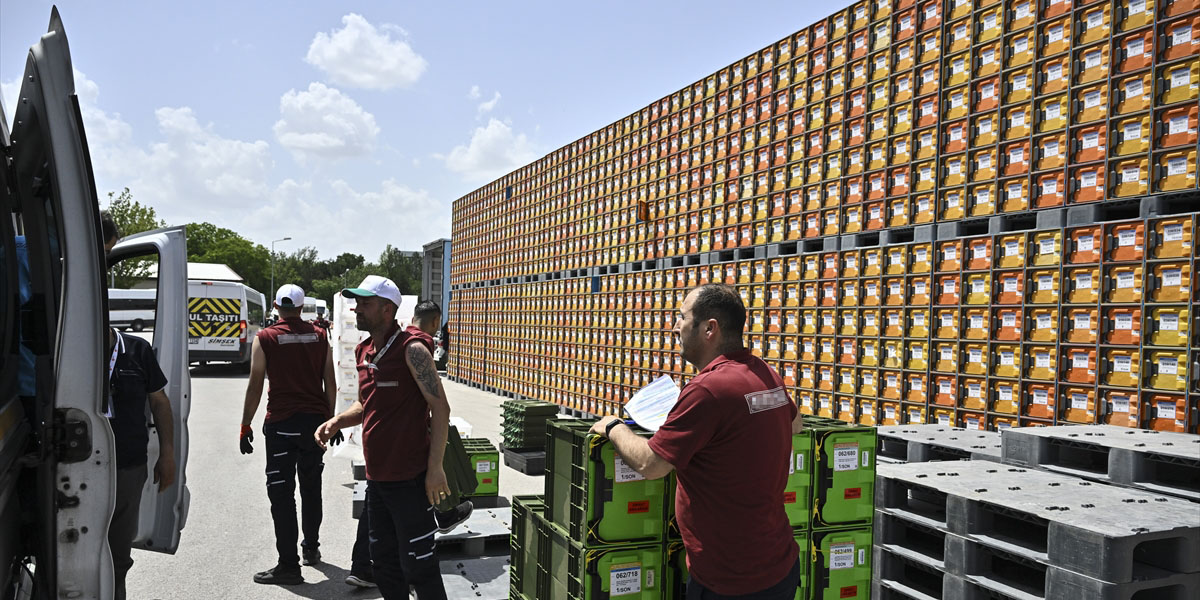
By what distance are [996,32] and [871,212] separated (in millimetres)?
2080

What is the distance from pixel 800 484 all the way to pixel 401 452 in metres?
1.98

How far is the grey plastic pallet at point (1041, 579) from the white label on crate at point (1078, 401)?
2717 millimetres

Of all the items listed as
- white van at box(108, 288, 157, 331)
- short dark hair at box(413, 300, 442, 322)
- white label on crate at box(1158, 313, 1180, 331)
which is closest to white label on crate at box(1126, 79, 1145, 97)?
white label on crate at box(1158, 313, 1180, 331)

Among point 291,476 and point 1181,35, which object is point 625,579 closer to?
point 291,476

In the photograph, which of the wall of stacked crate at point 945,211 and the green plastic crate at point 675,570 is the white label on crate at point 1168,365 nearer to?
the wall of stacked crate at point 945,211

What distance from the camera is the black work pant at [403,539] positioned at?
154 inches

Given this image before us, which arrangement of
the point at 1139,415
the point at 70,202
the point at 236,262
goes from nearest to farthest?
the point at 70,202, the point at 1139,415, the point at 236,262

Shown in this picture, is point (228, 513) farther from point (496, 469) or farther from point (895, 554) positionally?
point (895, 554)

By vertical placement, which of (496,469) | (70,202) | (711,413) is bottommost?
(496,469)

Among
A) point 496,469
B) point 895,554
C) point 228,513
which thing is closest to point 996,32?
point 895,554

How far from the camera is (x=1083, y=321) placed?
6.16 m

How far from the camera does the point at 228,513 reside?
267 inches

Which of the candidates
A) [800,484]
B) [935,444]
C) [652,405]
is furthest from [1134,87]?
[652,405]

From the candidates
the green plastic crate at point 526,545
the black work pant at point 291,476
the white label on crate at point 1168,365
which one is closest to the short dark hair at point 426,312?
the black work pant at point 291,476
